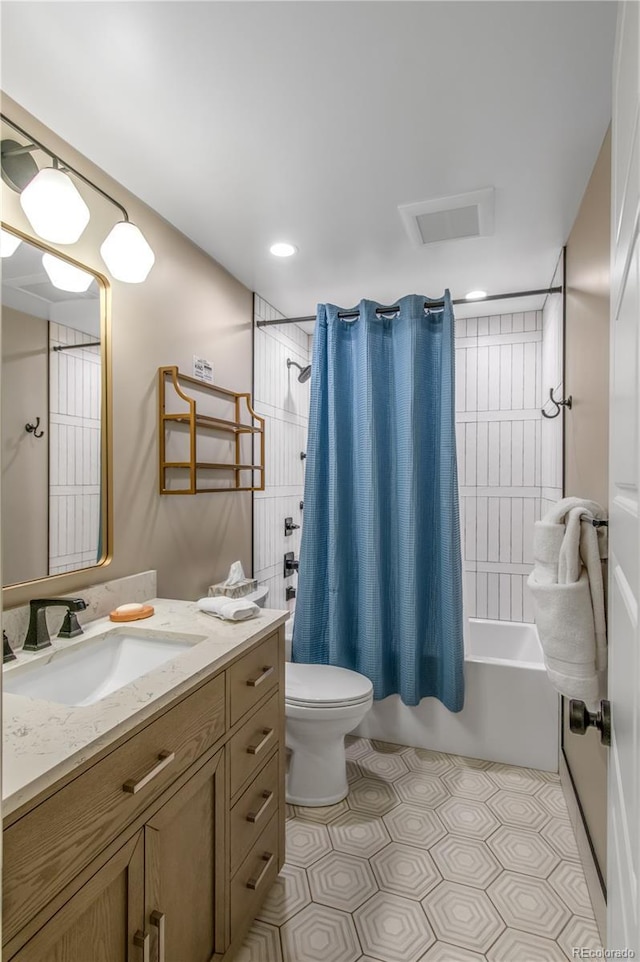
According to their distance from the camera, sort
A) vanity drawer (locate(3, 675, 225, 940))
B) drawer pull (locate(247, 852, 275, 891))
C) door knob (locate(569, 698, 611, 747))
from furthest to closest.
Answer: drawer pull (locate(247, 852, 275, 891))
door knob (locate(569, 698, 611, 747))
vanity drawer (locate(3, 675, 225, 940))

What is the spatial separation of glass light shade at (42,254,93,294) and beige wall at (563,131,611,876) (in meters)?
1.56

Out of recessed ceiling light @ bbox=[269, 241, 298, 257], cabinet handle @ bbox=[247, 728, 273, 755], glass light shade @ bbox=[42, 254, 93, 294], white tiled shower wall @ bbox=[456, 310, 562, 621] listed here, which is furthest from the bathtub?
glass light shade @ bbox=[42, 254, 93, 294]

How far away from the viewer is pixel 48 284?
145 centimetres

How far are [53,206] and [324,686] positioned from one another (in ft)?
6.02

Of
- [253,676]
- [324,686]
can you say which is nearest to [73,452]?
[253,676]

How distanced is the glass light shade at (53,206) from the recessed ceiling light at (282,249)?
98 centimetres

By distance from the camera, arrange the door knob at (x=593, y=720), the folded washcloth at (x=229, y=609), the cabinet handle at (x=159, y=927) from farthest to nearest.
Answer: the folded washcloth at (x=229, y=609) < the cabinet handle at (x=159, y=927) < the door knob at (x=593, y=720)

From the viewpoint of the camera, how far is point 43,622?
4.36 ft

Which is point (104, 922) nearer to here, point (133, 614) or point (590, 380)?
point (133, 614)

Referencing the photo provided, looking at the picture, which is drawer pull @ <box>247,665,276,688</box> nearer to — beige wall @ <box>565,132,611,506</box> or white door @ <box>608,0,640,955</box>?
white door @ <box>608,0,640,955</box>

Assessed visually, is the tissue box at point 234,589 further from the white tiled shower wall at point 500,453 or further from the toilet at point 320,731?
the white tiled shower wall at point 500,453

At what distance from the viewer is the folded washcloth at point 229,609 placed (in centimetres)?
152

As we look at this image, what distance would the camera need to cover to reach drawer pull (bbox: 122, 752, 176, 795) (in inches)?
37.1

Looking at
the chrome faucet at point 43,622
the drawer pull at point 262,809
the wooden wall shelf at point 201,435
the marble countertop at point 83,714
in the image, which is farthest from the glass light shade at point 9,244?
the drawer pull at point 262,809
